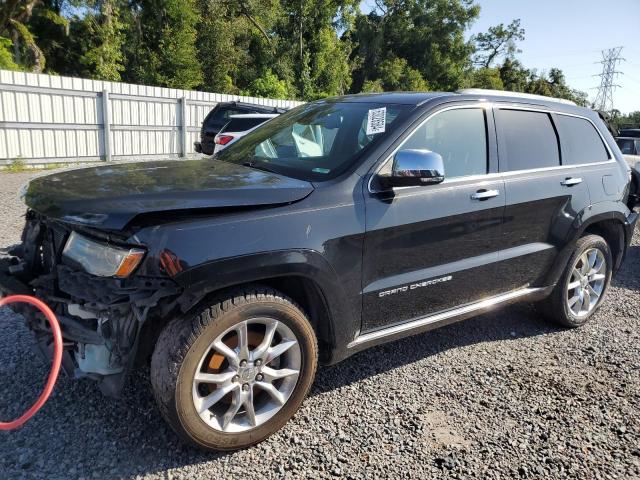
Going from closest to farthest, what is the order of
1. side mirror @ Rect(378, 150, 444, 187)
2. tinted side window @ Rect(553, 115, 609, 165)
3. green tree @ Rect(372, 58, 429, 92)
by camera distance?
side mirror @ Rect(378, 150, 444, 187)
tinted side window @ Rect(553, 115, 609, 165)
green tree @ Rect(372, 58, 429, 92)

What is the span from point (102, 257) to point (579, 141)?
3.80m

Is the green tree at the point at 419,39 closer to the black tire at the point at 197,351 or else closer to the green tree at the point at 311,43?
the green tree at the point at 311,43

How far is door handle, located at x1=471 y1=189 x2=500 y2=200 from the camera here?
3.36 metres

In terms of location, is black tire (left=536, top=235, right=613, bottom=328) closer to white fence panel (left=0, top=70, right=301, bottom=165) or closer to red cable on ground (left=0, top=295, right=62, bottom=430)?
red cable on ground (left=0, top=295, right=62, bottom=430)

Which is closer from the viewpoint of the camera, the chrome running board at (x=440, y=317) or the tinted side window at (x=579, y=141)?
the chrome running board at (x=440, y=317)

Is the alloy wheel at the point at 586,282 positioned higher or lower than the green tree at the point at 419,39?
lower

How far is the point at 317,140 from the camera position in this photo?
3.42 metres

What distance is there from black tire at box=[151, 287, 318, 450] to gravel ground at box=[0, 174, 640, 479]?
149 mm

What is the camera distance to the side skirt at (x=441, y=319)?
303 cm

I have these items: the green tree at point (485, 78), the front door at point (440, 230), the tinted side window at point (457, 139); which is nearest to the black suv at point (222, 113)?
the tinted side window at point (457, 139)

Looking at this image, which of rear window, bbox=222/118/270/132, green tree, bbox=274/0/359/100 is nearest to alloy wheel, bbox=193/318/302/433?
rear window, bbox=222/118/270/132

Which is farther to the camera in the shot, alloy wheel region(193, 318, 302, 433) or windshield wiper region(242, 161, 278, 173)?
windshield wiper region(242, 161, 278, 173)

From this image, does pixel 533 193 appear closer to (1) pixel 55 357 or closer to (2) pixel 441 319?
(2) pixel 441 319

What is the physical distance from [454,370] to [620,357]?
4.61 feet
